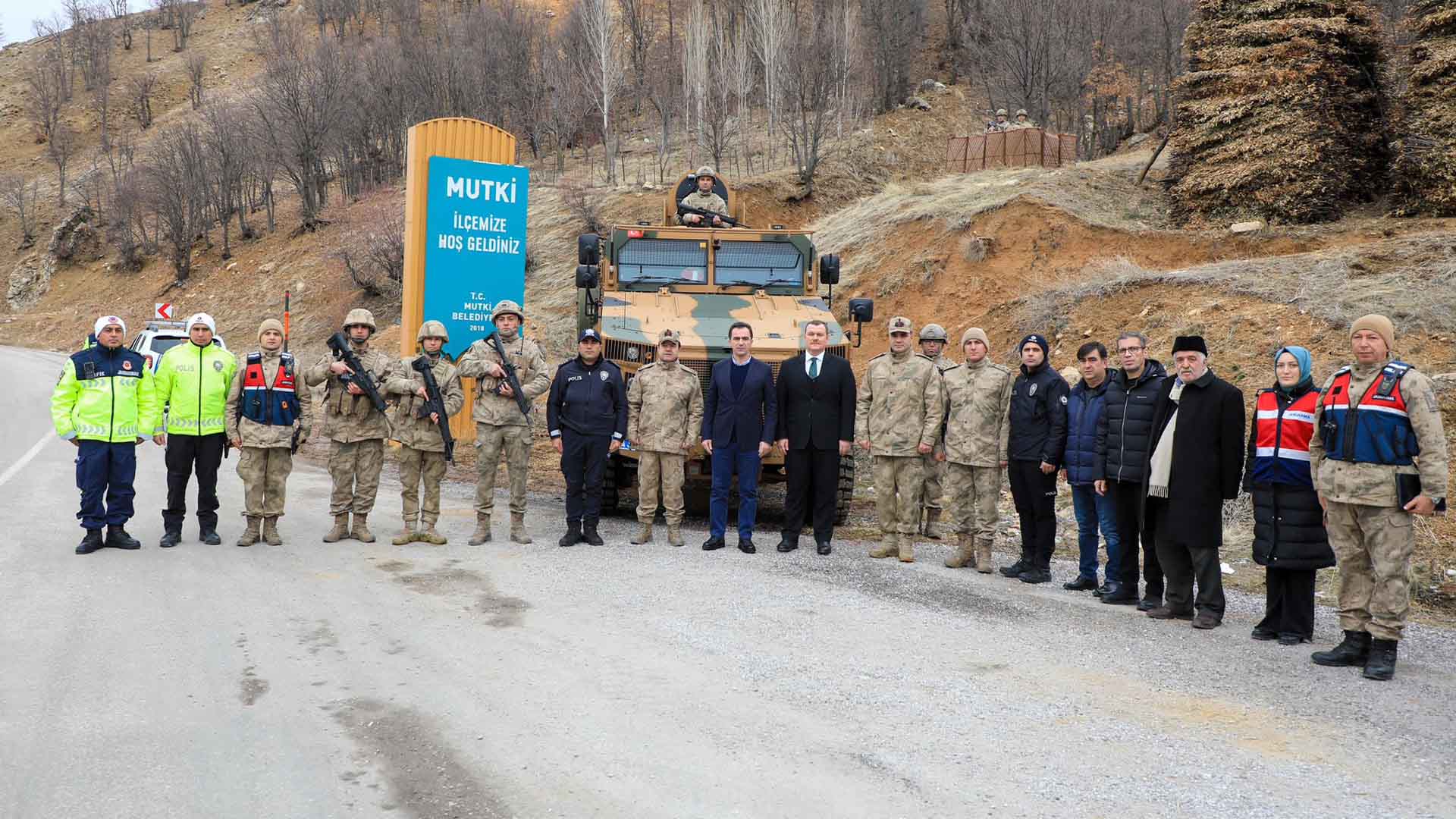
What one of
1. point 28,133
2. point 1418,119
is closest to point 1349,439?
point 1418,119

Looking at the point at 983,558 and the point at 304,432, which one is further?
the point at 304,432

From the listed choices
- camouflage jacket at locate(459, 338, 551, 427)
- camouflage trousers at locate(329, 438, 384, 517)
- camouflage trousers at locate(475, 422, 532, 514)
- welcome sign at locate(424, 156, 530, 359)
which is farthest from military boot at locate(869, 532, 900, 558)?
welcome sign at locate(424, 156, 530, 359)

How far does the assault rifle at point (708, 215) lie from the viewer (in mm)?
11805

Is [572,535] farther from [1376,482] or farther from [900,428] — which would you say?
[1376,482]

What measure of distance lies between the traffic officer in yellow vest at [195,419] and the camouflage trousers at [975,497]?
592 centimetres

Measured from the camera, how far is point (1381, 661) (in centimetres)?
547

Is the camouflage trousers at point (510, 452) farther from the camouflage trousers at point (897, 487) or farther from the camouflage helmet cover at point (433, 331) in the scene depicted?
the camouflage trousers at point (897, 487)

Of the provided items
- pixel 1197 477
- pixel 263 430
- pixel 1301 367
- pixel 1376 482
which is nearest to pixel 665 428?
pixel 263 430

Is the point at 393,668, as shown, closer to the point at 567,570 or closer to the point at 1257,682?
the point at 567,570

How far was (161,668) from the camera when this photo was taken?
517 cm

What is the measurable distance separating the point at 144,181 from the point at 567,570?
4485 cm

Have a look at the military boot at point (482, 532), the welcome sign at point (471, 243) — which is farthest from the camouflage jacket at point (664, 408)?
the welcome sign at point (471, 243)

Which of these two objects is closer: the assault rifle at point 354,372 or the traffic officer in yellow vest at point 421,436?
the assault rifle at point 354,372

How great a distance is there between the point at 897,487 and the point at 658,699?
14.1 feet
